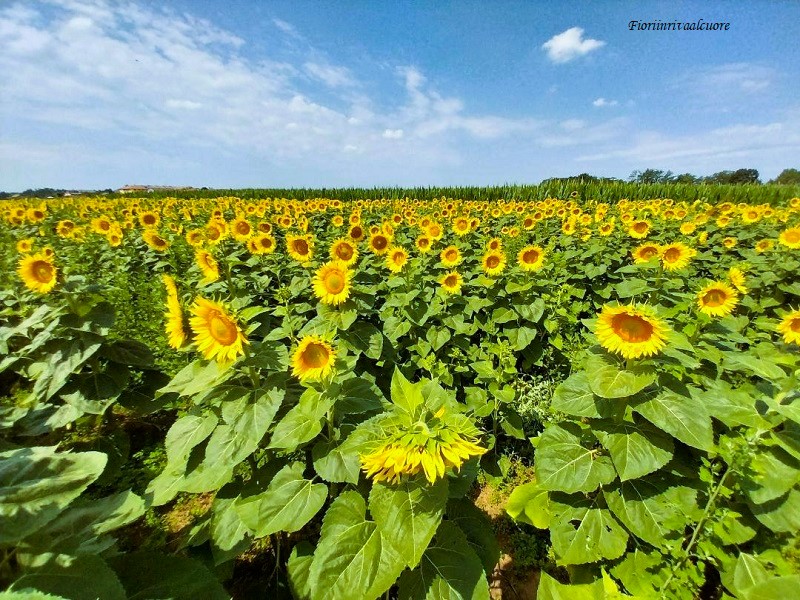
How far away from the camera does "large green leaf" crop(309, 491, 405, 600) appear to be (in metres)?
1.50

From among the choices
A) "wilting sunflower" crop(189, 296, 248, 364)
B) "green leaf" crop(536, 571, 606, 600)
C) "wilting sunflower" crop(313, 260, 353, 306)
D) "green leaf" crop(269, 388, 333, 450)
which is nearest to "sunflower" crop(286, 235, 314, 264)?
"wilting sunflower" crop(313, 260, 353, 306)

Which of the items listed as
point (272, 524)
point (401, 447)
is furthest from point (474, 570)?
point (272, 524)

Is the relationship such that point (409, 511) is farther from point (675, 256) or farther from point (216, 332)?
point (675, 256)

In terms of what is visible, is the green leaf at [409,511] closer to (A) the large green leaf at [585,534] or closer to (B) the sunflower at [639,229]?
(A) the large green leaf at [585,534]

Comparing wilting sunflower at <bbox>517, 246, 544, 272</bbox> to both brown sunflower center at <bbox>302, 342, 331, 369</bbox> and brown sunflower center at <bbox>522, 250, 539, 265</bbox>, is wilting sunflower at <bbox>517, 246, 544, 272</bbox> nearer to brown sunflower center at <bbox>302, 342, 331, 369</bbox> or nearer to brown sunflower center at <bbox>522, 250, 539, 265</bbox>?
brown sunflower center at <bbox>522, 250, 539, 265</bbox>

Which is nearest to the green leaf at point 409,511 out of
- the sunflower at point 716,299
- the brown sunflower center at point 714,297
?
the sunflower at point 716,299

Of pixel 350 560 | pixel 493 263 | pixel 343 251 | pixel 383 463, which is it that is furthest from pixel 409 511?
pixel 493 263

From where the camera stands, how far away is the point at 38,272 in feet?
11.1

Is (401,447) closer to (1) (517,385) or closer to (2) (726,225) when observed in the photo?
(1) (517,385)

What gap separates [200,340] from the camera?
194 centimetres

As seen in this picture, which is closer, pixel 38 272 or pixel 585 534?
pixel 585 534

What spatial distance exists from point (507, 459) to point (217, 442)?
273 cm

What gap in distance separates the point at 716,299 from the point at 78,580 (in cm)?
463

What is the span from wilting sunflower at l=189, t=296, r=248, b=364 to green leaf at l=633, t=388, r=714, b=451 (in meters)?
2.17
